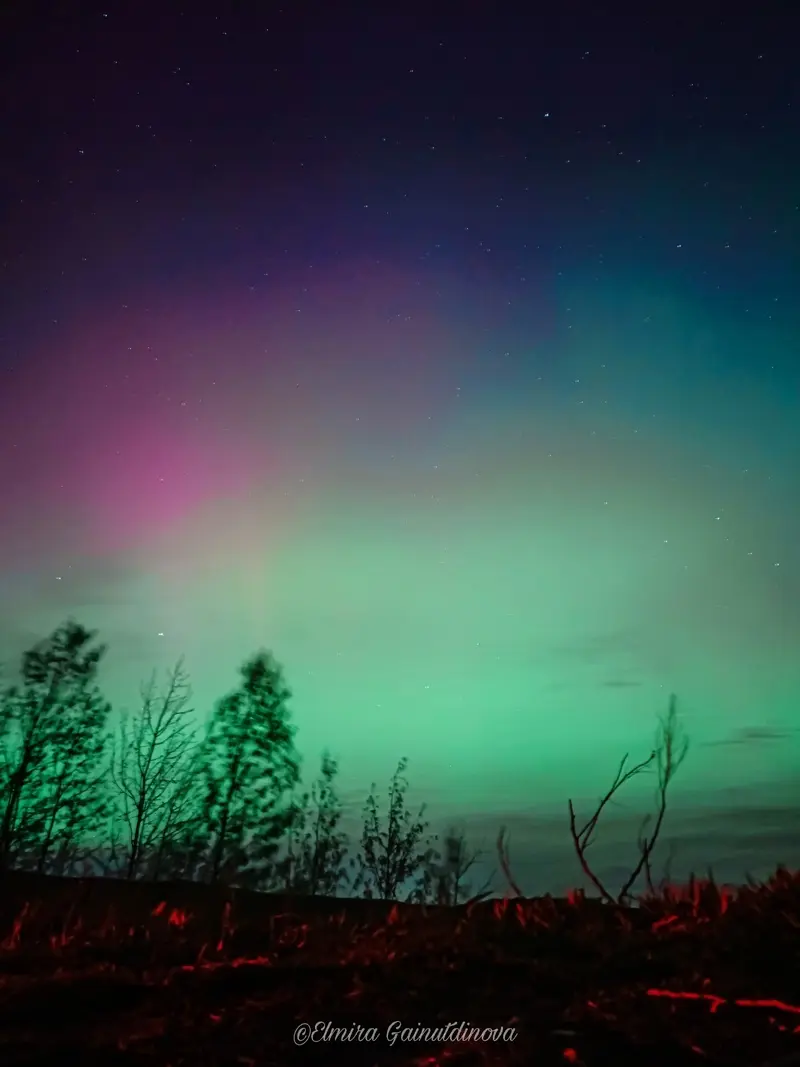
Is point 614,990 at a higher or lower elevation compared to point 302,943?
lower

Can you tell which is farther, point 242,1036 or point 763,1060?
point 242,1036

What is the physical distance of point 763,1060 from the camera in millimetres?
4773

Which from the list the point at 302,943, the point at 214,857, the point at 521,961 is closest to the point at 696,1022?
the point at 521,961

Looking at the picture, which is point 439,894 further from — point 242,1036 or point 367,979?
point 242,1036

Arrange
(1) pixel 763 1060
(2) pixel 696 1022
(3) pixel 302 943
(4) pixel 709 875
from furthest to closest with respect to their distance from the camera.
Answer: (4) pixel 709 875 → (3) pixel 302 943 → (2) pixel 696 1022 → (1) pixel 763 1060

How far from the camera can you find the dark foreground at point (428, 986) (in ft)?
17.1

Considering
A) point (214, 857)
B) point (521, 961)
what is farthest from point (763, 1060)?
point (214, 857)

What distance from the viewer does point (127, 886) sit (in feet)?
56.3

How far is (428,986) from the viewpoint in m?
6.19

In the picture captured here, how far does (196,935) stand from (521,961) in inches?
119

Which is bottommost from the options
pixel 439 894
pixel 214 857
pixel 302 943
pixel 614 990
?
pixel 614 990

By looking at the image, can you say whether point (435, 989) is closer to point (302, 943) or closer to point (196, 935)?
point (302, 943)

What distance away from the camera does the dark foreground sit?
17.1 feet

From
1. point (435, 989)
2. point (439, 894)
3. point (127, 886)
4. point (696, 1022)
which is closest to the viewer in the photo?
point (696, 1022)
